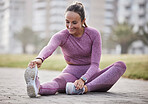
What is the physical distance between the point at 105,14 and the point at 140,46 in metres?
26.6

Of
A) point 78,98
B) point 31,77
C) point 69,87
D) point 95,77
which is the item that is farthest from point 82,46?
point 31,77

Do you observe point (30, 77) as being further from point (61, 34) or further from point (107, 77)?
point (107, 77)

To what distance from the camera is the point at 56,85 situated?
3424 mm

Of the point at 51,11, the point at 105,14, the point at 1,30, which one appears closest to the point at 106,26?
the point at 105,14

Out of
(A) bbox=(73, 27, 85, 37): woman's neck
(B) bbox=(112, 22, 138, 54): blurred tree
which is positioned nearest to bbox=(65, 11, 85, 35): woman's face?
(A) bbox=(73, 27, 85, 37): woman's neck

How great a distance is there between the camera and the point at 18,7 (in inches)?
3873

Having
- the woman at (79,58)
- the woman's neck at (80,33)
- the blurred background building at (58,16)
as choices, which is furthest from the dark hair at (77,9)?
the blurred background building at (58,16)

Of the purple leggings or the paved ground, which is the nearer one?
the paved ground

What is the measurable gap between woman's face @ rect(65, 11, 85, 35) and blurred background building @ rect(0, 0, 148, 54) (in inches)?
2173

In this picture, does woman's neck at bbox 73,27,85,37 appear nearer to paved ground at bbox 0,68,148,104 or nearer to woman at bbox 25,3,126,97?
woman at bbox 25,3,126,97

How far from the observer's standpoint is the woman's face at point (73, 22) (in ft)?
11.4

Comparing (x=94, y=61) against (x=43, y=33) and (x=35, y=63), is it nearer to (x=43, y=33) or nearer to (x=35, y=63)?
(x=35, y=63)

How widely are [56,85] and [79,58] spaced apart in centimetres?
63

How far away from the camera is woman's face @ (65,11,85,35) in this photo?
3484 millimetres
